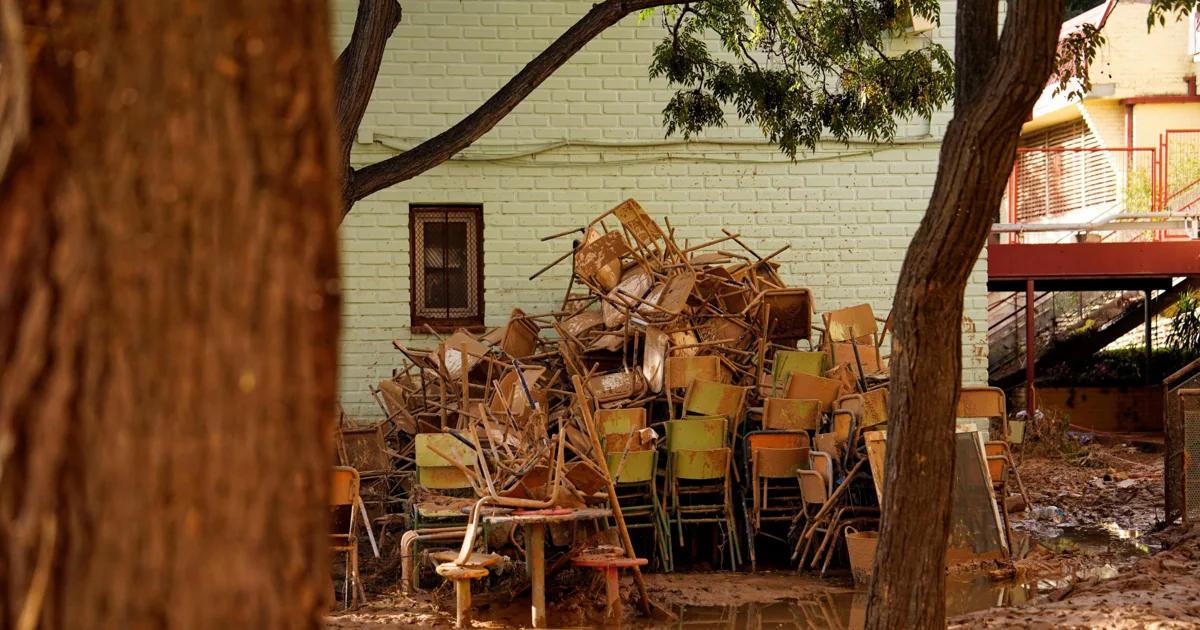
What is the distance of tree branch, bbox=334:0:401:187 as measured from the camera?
25.4 feet

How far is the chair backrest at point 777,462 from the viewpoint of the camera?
9.18 m

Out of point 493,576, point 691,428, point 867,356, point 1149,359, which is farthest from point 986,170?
point 1149,359

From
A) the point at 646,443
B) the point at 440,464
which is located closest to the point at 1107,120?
the point at 646,443

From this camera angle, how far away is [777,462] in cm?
920

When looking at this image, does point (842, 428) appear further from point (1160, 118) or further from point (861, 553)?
point (1160, 118)

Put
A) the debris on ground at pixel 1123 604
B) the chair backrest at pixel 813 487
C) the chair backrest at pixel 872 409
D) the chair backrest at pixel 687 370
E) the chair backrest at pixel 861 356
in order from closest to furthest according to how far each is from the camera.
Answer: the debris on ground at pixel 1123 604, the chair backrest at pixel 813 487, the chair backrest at pixel 872 409, the chair backrest at pixel 687 370, the chair backrest at pixel 861 356

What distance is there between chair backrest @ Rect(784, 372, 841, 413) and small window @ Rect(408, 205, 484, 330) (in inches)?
181

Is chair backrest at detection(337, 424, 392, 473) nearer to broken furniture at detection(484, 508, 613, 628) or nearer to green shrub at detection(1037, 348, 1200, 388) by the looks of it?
broken furniture at detection(484, 508, 613, 628)

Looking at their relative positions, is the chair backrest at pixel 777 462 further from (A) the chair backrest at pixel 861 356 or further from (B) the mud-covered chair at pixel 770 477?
(A) the chair backrest at pixel 861 356

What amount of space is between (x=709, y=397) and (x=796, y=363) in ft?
3.24

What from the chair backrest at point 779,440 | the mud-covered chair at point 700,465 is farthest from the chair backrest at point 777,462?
the mud-covered chair at point 700,465

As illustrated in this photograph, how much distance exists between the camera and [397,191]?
1302 centimetres

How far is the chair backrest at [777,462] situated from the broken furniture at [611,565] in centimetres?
204

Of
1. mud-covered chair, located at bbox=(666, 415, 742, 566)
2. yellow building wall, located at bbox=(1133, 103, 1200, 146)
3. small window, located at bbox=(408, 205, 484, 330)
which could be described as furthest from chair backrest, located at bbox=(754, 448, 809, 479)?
yellow building wall, located at bbox=(1133, 103, 1200, 146)
